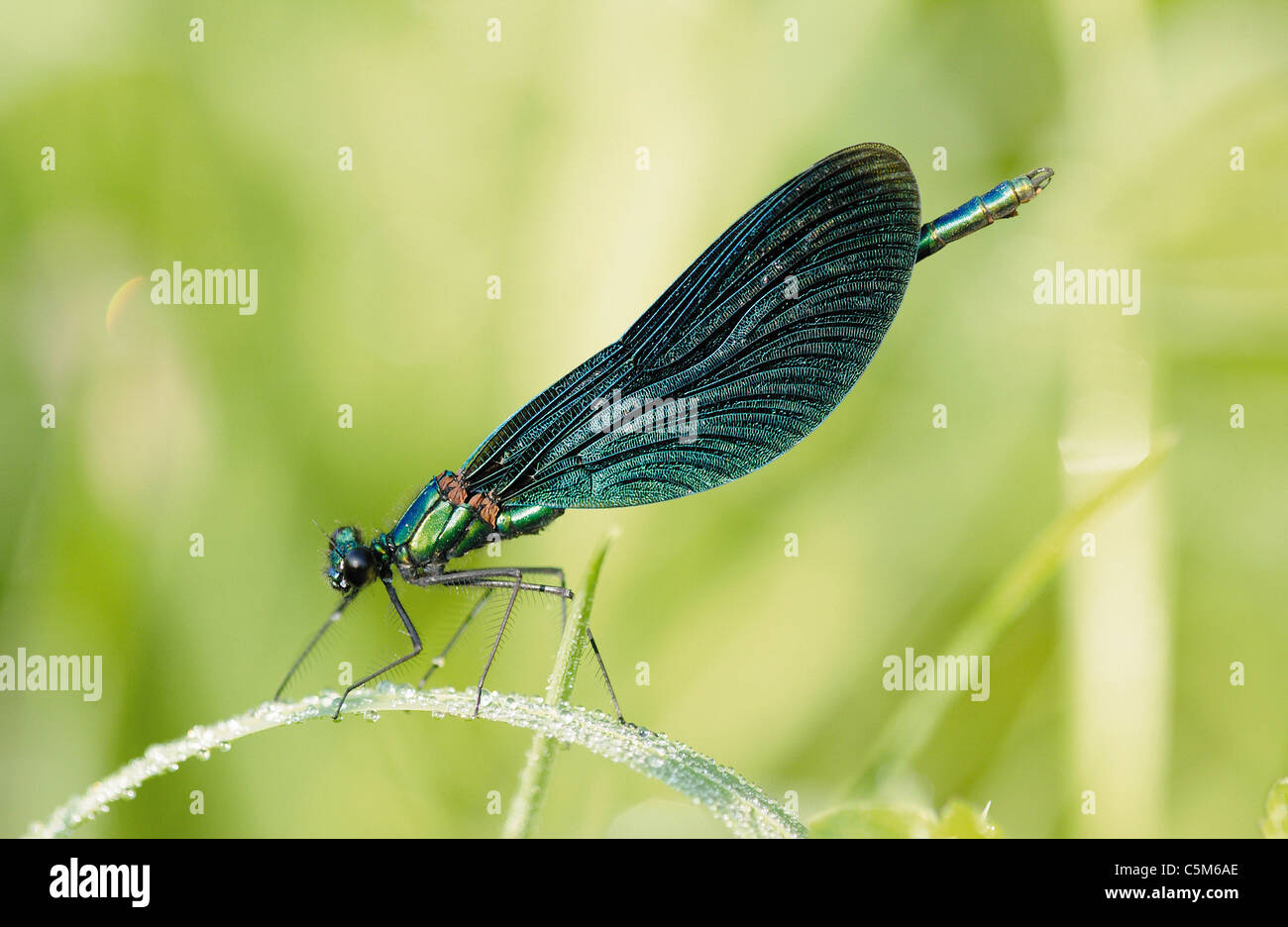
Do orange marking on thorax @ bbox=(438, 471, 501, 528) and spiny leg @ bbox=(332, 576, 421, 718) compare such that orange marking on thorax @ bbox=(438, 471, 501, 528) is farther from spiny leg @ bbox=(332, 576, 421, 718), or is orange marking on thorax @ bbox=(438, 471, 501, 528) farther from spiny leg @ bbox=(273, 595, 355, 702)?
spiny leg @ bbox=(273, 595, 355, 702)

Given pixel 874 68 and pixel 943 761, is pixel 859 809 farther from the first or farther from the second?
pixel 874 68

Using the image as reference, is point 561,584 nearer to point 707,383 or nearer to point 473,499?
point 473,499

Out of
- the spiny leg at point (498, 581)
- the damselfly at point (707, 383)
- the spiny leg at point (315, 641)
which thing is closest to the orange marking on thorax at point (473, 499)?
the damselfly at point (707, 383)

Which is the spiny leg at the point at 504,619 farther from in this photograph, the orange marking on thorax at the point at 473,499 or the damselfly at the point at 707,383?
the orange marking on thorax at the point at 473,499

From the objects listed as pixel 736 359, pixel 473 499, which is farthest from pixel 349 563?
pixel 736 359

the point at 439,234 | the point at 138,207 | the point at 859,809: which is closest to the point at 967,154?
the point at 439,234

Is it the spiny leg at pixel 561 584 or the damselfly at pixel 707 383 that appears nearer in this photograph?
the damselfly at pixel 707 383

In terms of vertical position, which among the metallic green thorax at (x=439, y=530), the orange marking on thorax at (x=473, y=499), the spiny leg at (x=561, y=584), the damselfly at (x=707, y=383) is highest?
the damselfly at (x=707, y=383)
